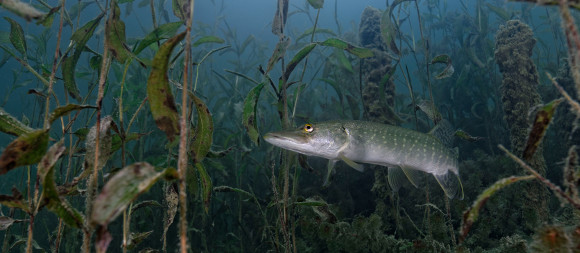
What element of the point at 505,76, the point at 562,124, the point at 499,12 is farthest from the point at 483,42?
the point at 505,76

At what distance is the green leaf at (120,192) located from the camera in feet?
2.91

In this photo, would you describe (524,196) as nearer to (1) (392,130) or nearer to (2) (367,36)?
(1) (392,130)

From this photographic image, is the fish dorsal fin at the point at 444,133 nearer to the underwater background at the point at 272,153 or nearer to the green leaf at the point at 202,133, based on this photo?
the underwater background at the point at 272,153

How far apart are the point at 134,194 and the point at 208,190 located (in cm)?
129

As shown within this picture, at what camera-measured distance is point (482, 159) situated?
6.04 metres

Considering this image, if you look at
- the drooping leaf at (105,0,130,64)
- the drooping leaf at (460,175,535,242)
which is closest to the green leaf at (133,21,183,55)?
the drooping leaf at (105,0,130,64)

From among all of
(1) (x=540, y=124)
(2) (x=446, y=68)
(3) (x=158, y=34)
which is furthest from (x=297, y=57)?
(1) (x=540, y=124)

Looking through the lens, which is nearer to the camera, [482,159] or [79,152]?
[79,152]

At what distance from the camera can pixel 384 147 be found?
3342mm

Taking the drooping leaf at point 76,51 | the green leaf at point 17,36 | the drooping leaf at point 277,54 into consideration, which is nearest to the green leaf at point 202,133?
the drooping leaf at point 277,54

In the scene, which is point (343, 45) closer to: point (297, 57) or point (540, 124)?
point (297, 57)

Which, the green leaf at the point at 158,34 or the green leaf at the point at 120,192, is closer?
the green leaf at the point at 120,192

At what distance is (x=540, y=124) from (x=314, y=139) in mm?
2085

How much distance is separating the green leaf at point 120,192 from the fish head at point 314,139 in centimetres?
191
